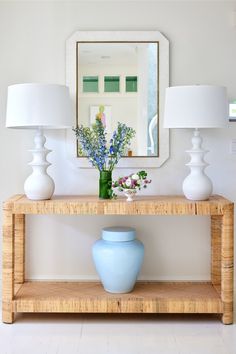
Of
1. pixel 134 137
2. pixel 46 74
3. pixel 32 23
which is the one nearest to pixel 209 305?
pixel 134 137

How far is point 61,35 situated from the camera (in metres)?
3.62

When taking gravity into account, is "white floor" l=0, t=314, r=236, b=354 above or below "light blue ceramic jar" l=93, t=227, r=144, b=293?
below

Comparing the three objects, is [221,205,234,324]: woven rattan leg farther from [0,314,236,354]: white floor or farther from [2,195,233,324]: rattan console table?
[0,314,236,354]: white floor

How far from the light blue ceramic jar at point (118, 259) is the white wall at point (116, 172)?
41cm

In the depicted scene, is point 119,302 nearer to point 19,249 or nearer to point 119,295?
point 119,295

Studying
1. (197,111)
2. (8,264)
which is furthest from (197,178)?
(8,264)

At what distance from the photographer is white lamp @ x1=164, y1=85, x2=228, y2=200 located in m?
3.15

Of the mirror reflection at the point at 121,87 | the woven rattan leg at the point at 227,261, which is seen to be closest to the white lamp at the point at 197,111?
the woven rattan leg at the point at 227,261

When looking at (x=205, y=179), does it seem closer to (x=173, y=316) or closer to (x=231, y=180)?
(x=231, y=180)

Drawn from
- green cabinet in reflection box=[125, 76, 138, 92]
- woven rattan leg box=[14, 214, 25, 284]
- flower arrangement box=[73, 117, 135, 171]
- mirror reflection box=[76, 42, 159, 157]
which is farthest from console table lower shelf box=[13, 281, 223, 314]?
green cabinet in reflection box=[125, 76, 138, 92]

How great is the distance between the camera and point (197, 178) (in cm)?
329

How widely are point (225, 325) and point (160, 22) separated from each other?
216 cm

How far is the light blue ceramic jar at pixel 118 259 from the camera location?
3207mm

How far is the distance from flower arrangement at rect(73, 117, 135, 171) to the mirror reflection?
0.27ft
